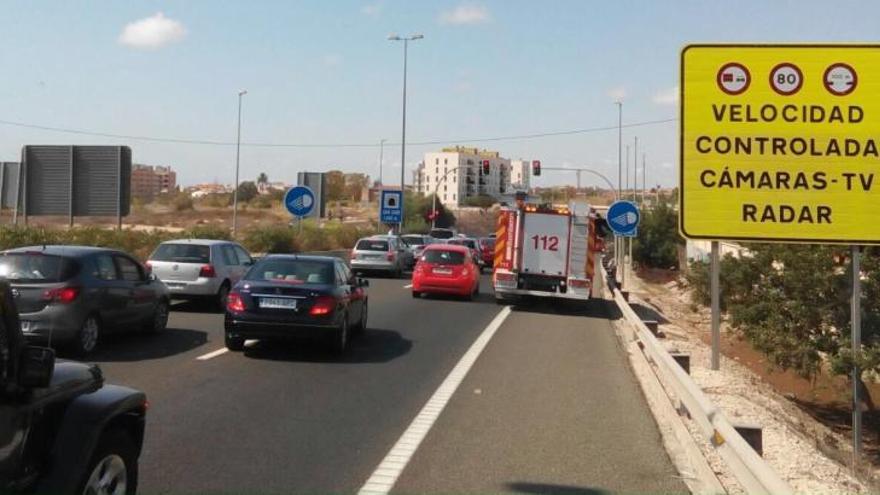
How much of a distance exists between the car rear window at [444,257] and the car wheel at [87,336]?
41.7 feet

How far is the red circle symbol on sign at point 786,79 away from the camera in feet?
30.1

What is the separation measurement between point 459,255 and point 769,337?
29.6ft

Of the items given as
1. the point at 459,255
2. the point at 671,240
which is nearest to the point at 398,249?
the point at 459,255

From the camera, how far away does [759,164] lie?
365 inches

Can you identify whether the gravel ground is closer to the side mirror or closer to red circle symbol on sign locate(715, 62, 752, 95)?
red circle symbol on sign locate(715, 62, 752, 95)

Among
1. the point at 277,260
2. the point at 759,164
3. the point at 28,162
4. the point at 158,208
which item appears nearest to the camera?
A: the point at 759,164

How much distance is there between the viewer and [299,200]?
94.8 ft

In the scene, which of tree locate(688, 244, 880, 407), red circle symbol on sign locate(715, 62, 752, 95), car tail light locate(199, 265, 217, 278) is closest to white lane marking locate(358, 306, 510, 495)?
red circle symbol on sign locate(715, 62, 752, 95)

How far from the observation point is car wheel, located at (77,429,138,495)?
13.9 feet

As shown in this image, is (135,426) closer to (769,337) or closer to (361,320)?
(361,320)

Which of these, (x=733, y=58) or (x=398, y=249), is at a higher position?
(x=733, y=58)

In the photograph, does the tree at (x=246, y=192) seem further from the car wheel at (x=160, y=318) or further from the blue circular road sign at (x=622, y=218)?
the car wheel at (x=160, y=318)

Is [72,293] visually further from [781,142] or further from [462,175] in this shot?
[462,175]

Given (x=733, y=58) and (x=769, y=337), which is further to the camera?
(x=769, y=337)
